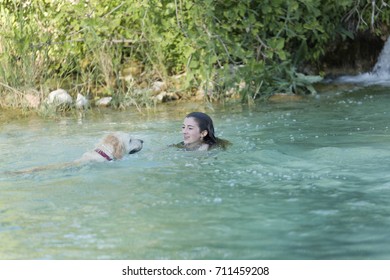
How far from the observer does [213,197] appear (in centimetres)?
690

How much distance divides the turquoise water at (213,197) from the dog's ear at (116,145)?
14cm

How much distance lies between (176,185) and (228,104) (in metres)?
→ 5.65

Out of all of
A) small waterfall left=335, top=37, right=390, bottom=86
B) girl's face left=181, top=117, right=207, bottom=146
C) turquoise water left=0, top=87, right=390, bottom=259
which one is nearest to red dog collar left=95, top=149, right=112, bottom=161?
turquoise water left=0, top=87, right=390, bottom=259

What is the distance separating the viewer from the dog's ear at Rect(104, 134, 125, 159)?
819 centimetres

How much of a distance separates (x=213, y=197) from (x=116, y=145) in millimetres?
1644

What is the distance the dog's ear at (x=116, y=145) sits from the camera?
322 inches

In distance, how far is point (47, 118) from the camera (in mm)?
12344

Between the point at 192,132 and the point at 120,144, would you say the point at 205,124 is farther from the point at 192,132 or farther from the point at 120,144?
the point at 120,144

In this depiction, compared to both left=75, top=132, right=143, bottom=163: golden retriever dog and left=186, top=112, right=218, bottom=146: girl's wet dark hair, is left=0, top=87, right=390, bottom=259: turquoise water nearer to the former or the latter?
left=75, top=132, right=143, bottom=163: golden retriever dog

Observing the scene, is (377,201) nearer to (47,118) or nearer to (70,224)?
(70,224)

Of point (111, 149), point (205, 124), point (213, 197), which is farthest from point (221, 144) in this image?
point (213, 197)

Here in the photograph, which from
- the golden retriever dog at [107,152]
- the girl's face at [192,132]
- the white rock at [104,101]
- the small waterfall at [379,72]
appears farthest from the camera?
the small waterfall at [379,72]

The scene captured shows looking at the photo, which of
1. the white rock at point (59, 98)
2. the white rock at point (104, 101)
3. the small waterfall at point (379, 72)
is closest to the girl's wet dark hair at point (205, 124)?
the white rock at point (59, 98)

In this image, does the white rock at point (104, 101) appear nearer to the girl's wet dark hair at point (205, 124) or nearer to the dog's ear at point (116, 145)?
the girl's wet dark hair at point (205, 124)
